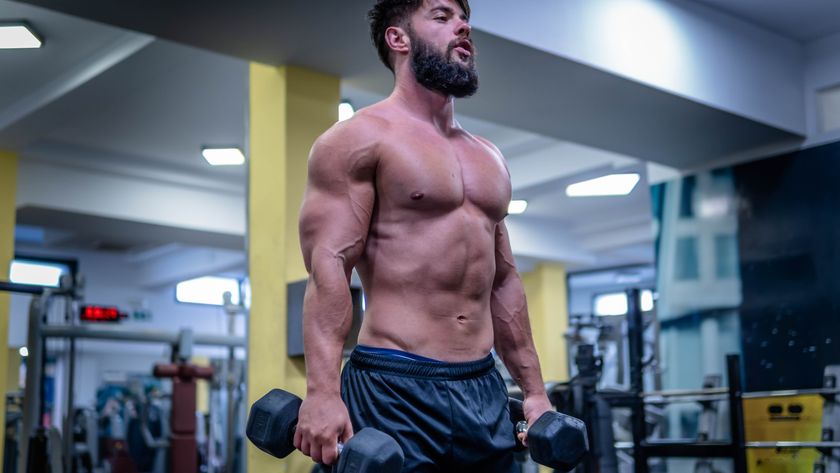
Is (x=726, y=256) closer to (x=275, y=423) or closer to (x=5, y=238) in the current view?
(x=5, y=238)

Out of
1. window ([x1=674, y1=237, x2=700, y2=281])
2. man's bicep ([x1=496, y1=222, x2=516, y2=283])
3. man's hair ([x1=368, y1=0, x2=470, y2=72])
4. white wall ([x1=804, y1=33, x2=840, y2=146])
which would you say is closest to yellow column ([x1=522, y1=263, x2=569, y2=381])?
window ([x1=674, y1=237, x2=700, y2=281])

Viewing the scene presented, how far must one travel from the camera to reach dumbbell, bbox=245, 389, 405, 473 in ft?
4.92

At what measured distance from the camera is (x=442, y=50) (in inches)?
73.1

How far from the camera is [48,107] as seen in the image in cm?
579

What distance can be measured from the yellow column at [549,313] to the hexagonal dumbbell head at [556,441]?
27.1 ft

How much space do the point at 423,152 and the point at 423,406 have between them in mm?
463

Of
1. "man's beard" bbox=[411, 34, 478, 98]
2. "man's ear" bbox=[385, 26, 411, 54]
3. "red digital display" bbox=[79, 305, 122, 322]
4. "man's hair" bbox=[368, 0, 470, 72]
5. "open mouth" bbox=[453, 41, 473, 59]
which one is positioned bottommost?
"red digital display" bbox=[79, 305, 122, 322]

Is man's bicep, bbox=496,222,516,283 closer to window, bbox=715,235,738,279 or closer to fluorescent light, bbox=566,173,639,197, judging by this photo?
window, bbox=715,235,738,279

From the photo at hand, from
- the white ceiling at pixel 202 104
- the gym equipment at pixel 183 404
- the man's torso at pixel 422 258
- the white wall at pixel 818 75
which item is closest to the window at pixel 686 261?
the white ceiling at pixel 202 104

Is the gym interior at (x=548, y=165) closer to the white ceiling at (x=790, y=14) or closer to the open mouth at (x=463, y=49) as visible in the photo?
the white ceiling at (x=790, y=14)

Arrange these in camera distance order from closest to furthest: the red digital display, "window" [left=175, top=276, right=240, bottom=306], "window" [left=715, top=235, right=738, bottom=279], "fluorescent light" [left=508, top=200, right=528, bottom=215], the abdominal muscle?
the abdominal muscle
"window" [left=715, top=235, right=738, bottom=279]
the red digital display
"fluorescent light" [left=508, top=200, right=528, bottom=215]
"window" [left=175, top=276, right=240, bottom=306]

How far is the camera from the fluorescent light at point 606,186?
7514 millimetres

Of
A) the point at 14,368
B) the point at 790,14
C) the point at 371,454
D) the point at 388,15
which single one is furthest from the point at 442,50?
the point at 14,368

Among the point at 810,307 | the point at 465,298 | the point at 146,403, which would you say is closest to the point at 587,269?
the point at 146,403
